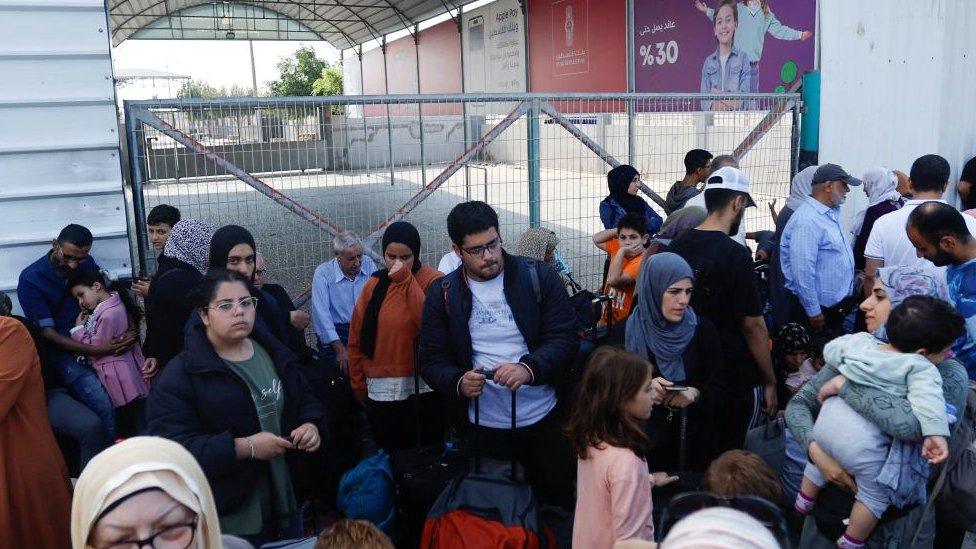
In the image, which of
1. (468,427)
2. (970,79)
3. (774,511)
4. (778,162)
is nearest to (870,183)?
(778,162)

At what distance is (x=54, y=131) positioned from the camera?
14.0ft

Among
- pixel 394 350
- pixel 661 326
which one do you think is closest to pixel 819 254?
pixel 661 326

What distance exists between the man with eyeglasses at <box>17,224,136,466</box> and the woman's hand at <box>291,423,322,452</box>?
1550 mm

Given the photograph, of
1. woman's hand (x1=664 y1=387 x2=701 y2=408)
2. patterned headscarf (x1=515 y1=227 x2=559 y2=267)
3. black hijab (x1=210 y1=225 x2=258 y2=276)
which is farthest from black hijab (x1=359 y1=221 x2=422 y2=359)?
woman's hand (x1=664 y1=387 x2=701 y2=408)

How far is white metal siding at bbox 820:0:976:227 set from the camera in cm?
682

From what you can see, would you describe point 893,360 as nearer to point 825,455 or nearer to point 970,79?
point 825,455

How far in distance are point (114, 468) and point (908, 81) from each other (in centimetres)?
745

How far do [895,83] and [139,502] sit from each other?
24.5ft

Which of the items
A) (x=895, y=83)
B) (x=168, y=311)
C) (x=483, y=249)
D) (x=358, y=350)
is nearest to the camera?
(x=483, y=249)

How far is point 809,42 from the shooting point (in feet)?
45.3

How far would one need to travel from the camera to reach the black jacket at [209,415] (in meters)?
2.65

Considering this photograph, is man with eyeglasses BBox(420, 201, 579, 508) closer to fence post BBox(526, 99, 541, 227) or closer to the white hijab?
fence post BBox(526, 99, 541, 227)

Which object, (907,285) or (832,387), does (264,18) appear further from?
(832,387)

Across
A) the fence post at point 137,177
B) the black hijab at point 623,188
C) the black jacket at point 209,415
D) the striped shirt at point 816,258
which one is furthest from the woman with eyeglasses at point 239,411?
the black hijab at point 623,188
